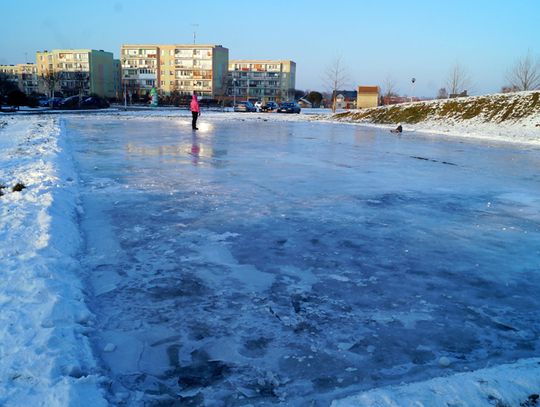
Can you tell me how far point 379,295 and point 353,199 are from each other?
3886mm

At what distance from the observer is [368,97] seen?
72.8 metres

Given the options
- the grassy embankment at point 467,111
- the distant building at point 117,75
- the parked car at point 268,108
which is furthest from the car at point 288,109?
the distant building at point 117,75

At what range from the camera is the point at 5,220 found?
17.5 feet

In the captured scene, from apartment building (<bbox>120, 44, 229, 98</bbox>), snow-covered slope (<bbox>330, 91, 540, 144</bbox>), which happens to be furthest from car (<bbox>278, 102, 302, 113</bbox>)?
apartment building (<bbox>120, 44, 229, 98</bbox>)

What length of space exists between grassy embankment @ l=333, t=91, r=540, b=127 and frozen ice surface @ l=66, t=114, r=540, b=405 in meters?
25.1

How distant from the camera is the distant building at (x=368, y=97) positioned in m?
71.7

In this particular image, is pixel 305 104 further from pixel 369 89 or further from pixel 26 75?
A: pixel 26 75

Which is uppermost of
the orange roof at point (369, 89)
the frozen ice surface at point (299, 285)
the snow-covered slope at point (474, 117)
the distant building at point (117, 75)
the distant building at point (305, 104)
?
the distant building at point (117, 75)

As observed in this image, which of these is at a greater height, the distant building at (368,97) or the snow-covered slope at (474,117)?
the distant building at (368,97)

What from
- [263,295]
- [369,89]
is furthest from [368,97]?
[263,295]

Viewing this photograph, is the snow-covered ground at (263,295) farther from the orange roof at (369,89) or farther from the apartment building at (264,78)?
the apartment building at (264,78)

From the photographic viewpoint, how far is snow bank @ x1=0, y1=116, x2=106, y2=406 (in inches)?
95.2

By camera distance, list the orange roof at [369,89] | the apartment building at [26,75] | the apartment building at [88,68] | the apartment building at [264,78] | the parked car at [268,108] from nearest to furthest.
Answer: the parked car at [268,108] → the orange roof at [369,89] → the apartment building at [88,68] → the apartment building at [26,75] → the apartment building at [264,78]

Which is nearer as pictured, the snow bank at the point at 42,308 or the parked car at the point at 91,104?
the snow bank at the point at 42,308
